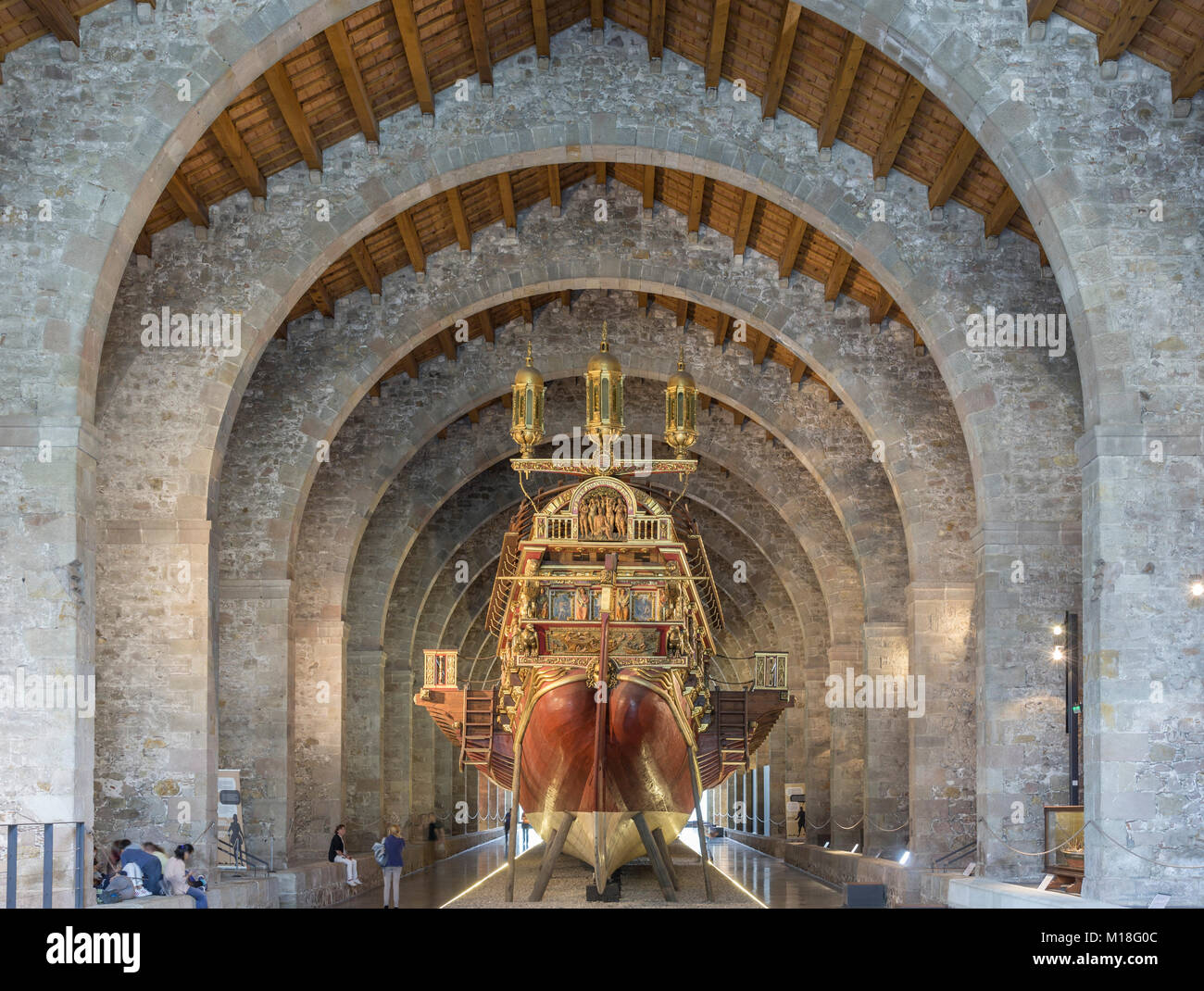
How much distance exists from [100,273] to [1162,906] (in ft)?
30.3

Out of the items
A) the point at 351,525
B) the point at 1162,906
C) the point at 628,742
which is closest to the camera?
the point at 1162,906

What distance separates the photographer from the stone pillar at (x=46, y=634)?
35.8 ft

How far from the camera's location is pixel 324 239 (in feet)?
52.9

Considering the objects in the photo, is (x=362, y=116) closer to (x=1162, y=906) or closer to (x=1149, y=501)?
(x=1149, y=501)

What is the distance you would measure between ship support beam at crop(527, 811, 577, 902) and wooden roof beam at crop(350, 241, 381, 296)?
7162 mm

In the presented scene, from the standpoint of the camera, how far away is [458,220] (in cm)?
1884

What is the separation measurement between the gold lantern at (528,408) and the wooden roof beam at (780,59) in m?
→ 4.08

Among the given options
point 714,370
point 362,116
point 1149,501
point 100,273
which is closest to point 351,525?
point 714,370

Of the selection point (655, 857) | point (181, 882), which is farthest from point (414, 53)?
point (655, 857)

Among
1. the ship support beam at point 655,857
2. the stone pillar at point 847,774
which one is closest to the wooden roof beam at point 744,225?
the ship support beam at point 655,857

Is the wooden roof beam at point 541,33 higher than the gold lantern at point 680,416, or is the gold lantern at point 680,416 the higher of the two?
the wooden roof beam at point 541,33

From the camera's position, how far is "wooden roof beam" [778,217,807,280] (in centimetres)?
1816

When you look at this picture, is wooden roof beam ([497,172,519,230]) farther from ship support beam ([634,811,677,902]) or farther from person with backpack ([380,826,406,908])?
person with backpack ([380,826,406,908])

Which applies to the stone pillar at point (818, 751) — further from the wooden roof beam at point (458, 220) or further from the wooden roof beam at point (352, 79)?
the wooden roof beam at point (352, 79)
